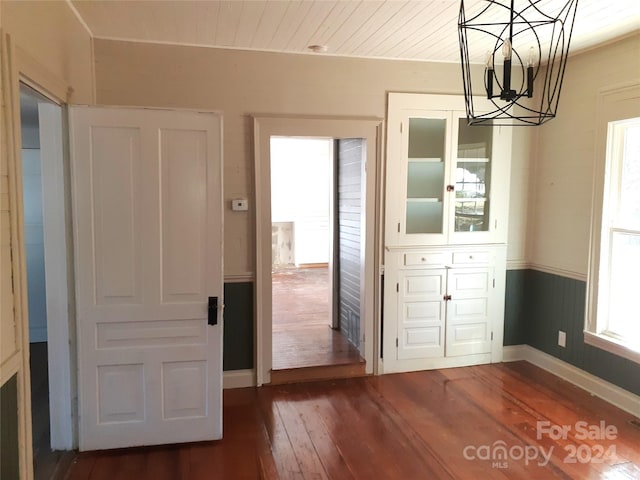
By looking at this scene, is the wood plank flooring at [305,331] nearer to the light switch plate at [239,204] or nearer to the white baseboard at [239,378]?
the white baseboard at [239,378]

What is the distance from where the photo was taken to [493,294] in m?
4.23

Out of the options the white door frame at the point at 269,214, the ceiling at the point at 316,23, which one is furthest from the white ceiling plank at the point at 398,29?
the white door frame at the point at 269,214

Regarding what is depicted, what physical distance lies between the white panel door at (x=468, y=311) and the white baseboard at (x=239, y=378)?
173 cm

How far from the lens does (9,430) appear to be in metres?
1.79

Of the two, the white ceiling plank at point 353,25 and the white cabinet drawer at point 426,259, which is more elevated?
the white ceiling plank at point 353,25

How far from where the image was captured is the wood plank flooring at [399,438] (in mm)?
2633

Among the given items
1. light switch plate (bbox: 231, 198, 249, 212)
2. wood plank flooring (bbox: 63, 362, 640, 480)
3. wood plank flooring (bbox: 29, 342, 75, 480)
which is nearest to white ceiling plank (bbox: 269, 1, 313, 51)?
light switch plate (bbox: 231, 198, 249, 212)

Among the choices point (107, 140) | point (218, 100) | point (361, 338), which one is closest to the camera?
point (107, 140)

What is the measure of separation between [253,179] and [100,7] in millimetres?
1467

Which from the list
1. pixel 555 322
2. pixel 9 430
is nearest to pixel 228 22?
pixel 9 430

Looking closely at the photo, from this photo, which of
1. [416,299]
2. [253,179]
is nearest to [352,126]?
[253,179]

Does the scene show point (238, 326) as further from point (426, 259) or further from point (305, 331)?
point (426, 259)

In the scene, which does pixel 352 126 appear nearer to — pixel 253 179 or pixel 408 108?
pixel 408 108

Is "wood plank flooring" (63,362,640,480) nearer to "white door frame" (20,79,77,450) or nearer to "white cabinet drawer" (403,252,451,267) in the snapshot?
"white door frame" (20,79,77,450)
